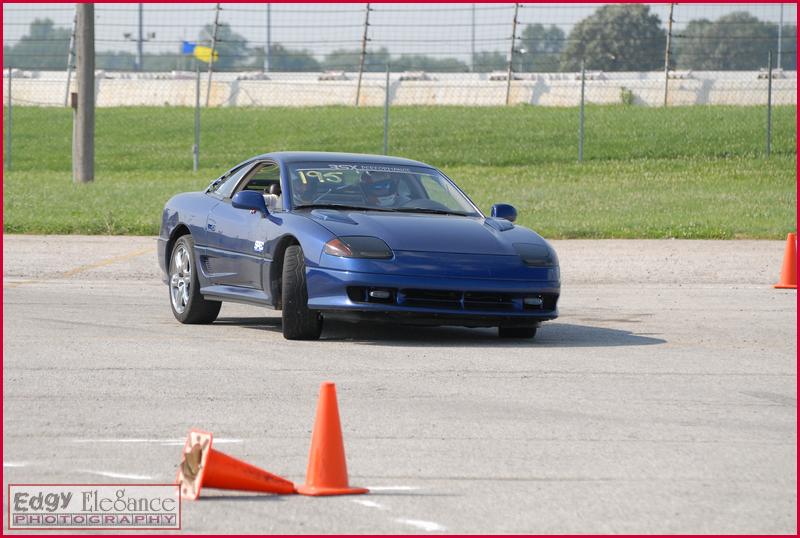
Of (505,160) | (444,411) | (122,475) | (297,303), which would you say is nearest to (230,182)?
(297,303)

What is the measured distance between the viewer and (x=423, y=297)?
10336 mm

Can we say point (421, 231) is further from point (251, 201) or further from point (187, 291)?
point (187, 291)

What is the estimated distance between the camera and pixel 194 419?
740 cm

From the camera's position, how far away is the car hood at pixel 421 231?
34.1 feet

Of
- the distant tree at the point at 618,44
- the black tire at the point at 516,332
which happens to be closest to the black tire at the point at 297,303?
the black tire at the point at 516,332

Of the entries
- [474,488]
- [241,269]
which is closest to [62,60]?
[241,269]

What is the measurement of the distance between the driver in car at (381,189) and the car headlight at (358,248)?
108cm

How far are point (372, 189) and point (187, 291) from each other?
1.76 m

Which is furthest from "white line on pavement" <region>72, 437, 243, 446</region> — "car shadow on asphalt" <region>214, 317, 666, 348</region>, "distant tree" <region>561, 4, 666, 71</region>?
"distant tree" <region>561, 4, 666, 71</region>

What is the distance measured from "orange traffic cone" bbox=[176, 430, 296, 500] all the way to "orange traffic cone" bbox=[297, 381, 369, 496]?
0.11 m

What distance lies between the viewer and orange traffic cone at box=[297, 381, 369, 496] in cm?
581

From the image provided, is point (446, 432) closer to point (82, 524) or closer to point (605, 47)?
point (82, 524)

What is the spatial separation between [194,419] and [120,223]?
13545 millimetres

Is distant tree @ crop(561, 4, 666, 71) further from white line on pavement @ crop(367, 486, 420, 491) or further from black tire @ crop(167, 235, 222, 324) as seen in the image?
white line on pavement @ crop(367, 486, 420, 491)
